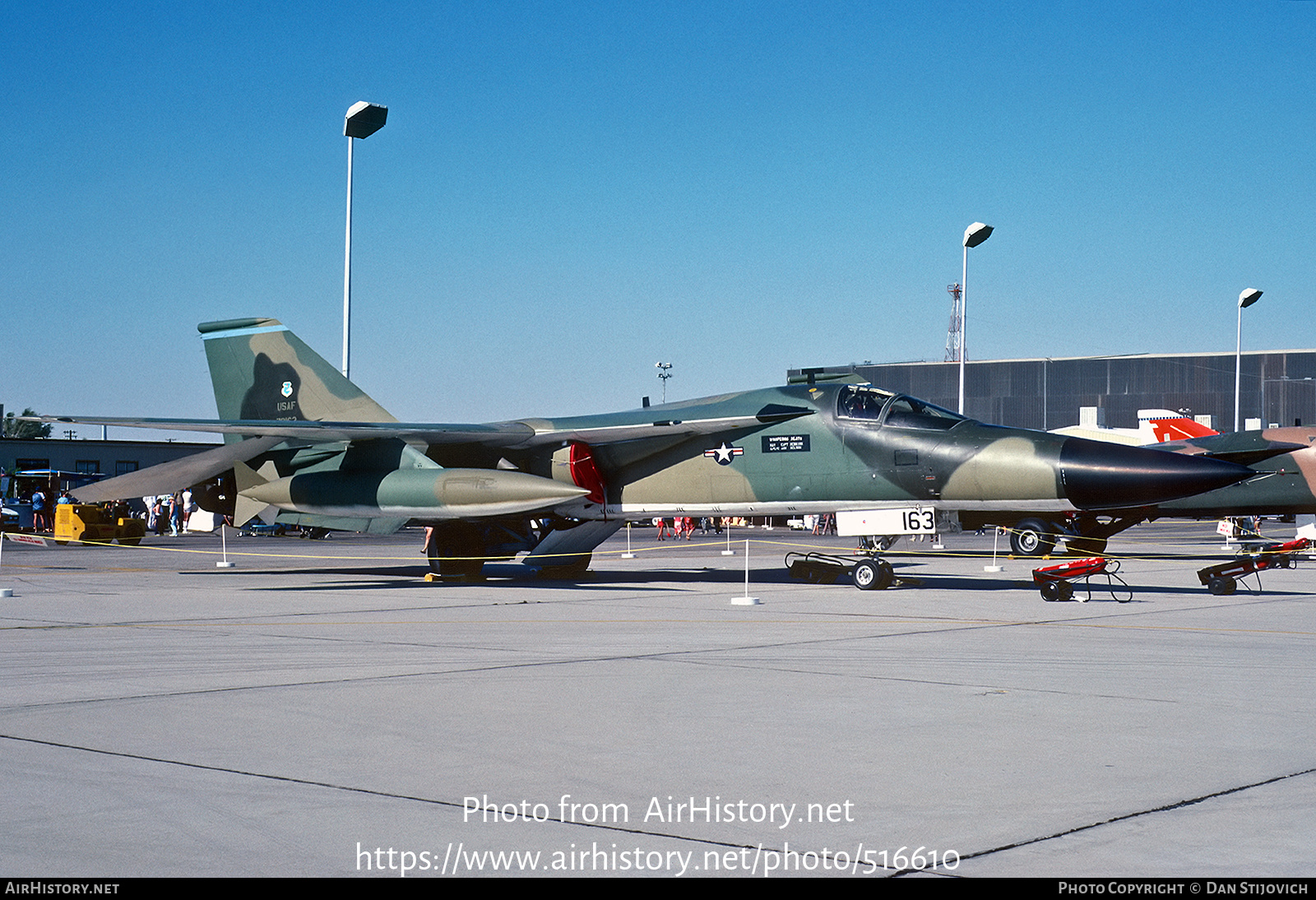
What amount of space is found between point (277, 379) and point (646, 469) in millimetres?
6648

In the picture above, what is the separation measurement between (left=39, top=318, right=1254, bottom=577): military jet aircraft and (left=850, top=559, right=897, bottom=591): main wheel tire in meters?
0.92

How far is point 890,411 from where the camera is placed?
49.4ft

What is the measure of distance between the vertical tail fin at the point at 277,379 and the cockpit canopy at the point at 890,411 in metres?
7.46

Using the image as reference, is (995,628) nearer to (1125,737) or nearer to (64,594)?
(1125,737)

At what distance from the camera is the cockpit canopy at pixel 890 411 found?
14781mm

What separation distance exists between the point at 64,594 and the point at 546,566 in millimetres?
6802

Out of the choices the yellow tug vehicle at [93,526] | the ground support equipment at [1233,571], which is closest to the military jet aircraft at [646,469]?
the ground support equipment at [1233,571]

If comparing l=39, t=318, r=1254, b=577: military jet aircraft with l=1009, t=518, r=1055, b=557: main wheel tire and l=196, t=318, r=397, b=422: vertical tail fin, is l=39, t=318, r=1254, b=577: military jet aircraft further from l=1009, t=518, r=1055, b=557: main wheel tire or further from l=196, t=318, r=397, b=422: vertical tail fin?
l=1009, t=518, r=1055, b=557: main wheel tire

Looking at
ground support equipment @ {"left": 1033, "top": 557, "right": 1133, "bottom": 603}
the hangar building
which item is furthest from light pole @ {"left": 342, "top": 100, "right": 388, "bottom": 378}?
the hangar building

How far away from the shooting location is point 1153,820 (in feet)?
13.9

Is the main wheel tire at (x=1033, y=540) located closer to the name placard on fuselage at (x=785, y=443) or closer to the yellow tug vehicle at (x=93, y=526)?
the name placard on fuselage at (x=785, y=443)

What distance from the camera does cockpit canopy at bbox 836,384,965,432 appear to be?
14781 millimetres

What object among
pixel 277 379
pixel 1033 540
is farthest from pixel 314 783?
pixel 1033 540

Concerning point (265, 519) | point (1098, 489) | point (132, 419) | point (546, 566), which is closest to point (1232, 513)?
point (1098, 489)
